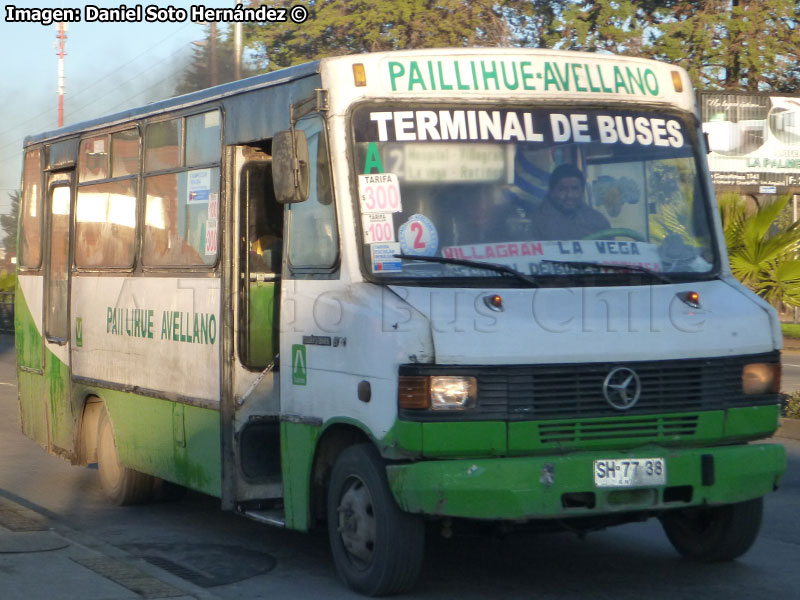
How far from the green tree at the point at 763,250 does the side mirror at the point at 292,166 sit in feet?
28.1

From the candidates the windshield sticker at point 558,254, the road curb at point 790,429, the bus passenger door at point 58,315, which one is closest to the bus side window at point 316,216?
the windshield sticker at point 558,254

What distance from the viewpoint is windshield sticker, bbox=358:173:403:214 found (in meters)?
6.33

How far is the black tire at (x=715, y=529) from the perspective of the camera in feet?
22.2

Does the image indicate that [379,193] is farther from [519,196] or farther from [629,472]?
[629,472]

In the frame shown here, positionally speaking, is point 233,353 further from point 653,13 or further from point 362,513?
point 653,13

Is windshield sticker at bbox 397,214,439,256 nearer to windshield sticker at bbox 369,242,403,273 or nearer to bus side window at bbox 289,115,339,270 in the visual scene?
windshield sticker at bbox 369,242,403,273

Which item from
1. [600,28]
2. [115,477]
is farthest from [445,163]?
[600,28]

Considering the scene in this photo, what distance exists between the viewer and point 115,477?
9.47 meters

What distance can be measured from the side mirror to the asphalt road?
200 cm

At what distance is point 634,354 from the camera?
20.0 feet

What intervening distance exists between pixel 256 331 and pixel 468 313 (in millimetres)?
2006

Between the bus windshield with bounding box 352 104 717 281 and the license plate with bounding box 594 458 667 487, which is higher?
the bus windshield with bounding box 352 104 717 281

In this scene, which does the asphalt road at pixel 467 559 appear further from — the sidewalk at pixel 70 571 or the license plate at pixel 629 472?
the license plate at pixel 629 472

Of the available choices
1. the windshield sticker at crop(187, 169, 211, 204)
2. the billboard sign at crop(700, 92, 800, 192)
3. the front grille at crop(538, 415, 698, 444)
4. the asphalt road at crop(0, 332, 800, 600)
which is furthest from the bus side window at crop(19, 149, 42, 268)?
the billboard sign at crop(700, 92, 800, 192)
